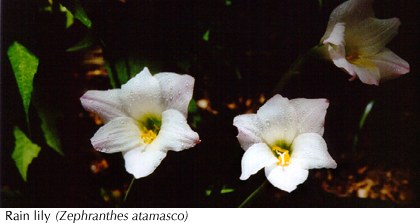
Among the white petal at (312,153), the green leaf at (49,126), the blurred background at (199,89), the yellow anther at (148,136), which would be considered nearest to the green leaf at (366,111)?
the blurred background at (199,89)

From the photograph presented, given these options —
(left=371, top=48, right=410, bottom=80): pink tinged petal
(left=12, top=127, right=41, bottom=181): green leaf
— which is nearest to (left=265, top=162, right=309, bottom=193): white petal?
(left=371, top=48, right=410, bottom=80): pink tinged petal

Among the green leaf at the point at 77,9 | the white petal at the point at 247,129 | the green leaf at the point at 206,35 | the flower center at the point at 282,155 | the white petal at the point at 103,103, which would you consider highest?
the green leaf at the point at 77,9

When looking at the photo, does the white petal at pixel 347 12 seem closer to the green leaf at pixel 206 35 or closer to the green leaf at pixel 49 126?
the green leaf at pixel 206 35

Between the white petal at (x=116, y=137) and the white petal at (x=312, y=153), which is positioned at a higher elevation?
the white petal at (x=116, y=137)

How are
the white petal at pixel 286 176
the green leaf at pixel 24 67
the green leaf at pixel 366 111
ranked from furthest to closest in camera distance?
the green leaf at pixel 366 111 < the green leaf at pixel 24 67 < the white petal at pixel 286 176

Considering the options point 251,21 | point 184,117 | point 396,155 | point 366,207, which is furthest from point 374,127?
point 184,117

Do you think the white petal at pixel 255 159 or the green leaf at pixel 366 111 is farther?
the green leaf at pixel 366 111

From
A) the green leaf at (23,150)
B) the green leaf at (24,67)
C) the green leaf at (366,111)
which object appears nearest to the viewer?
the green leaf at (24,67)
